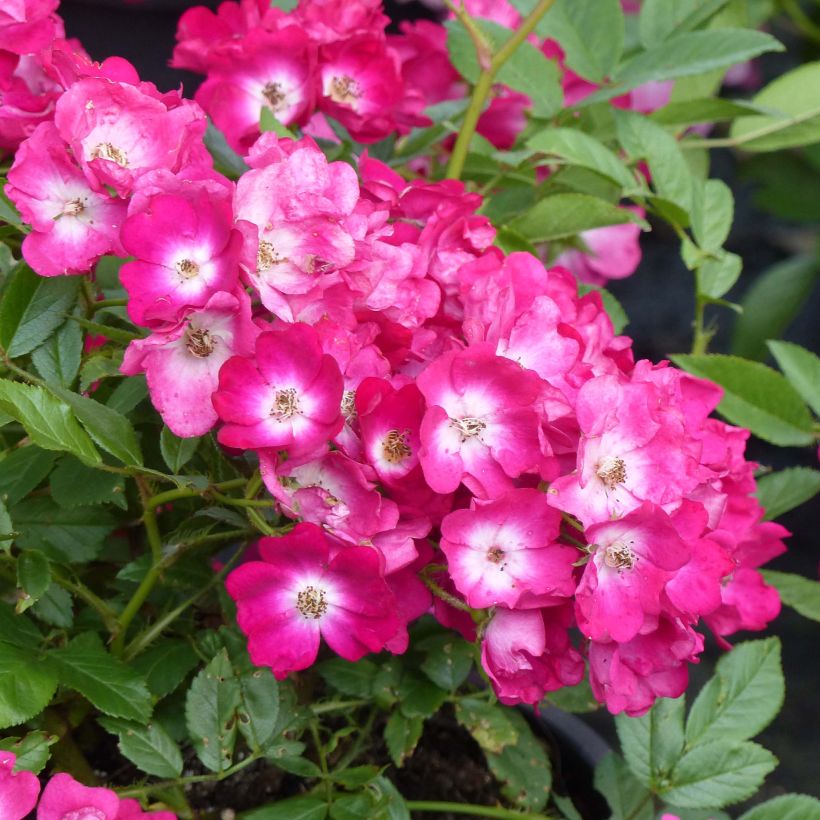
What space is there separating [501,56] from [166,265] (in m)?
0.34

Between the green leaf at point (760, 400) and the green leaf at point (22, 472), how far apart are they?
1.36 ft

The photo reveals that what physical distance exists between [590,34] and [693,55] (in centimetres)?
9

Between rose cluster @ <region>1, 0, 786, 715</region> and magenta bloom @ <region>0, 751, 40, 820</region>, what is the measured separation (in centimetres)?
11

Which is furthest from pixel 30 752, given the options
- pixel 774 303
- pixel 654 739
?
pixel 774 303

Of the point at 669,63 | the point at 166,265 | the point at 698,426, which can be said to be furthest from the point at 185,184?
the point at 669,63

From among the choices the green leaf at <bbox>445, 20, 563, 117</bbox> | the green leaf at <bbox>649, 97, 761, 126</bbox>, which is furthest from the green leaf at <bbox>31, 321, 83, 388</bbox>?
the green leaf at <bbox>649, 97, 761, 126</bbox>

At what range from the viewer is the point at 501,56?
72 centimetres

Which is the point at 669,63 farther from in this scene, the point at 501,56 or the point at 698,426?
the point at 698,426

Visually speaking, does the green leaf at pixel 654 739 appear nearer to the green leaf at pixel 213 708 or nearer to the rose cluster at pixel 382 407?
the rose cluster at pixel 382 407

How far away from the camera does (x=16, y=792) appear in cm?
49

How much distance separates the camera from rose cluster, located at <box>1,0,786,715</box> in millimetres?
478

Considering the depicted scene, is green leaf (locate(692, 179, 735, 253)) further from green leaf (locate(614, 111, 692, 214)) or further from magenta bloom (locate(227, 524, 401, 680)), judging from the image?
magenta bloom (locate(227, 524, 401, 680))

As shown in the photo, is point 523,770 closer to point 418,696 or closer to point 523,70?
point 418,696

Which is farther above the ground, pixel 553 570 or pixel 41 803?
pixel 553 570
